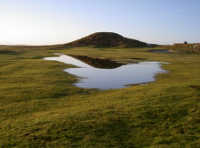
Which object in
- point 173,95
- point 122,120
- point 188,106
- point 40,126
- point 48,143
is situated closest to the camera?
point 48,143

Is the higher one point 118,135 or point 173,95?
point 173,95

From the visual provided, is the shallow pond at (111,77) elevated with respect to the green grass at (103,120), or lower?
elevated

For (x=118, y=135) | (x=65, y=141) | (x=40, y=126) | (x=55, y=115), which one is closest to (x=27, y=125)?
(x=40, y=126)

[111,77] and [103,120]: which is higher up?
[111,77]

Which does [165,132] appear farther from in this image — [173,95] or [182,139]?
[173,95]

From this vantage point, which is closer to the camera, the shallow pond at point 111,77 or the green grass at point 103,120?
the green grass at point 103,120

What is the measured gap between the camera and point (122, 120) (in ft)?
52.4

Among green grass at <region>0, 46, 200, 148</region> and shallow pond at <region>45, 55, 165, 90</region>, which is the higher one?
shallow pond at <region>45, 55, 165, 90</region>

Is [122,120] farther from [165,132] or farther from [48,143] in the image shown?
[48,143]

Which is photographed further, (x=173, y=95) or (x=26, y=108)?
(x=173, y=95)

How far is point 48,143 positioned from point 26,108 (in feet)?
27.8

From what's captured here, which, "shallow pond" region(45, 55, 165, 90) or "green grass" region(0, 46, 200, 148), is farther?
"shallow pond" region(45, 55, 165, 90)

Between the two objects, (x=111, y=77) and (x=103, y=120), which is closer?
(x=103, y=120)

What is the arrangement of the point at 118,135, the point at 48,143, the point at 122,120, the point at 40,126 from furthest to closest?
1. the point at 122,120
2. the point at 40,126
3. the point at 118,135
4. the point at 48,143
